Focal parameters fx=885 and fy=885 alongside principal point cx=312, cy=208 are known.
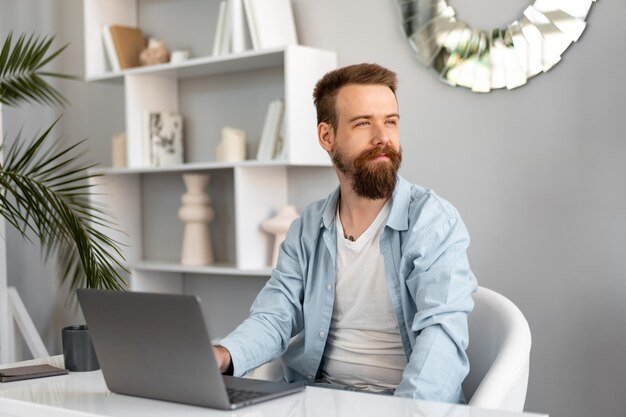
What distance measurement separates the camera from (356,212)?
6.72ft

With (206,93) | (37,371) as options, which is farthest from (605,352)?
(206,93)

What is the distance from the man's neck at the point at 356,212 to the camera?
2.02 metres

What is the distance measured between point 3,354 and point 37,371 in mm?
2014

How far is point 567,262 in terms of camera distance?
2.61 metres

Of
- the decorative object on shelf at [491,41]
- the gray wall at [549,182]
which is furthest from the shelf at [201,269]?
the decorative object on shelf at [491,41]

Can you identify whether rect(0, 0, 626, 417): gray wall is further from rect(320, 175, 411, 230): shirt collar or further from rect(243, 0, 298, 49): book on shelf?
rect(320, 175, 411, 230): shirt collar

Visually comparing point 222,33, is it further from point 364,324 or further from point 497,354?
point 497,354

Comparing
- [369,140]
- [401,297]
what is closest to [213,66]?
[369,140]

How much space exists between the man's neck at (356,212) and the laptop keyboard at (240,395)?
2.14 ft

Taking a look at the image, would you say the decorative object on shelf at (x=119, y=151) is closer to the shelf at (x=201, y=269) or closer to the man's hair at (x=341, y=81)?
the shelf at (x=201, y=269)

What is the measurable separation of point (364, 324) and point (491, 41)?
1.16 metres

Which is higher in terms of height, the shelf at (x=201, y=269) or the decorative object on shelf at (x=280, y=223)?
the decorative object on shelf at (x=280, y=223)

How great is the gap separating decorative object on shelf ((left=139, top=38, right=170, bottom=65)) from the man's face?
5.40ft

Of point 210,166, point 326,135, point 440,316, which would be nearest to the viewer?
point 440,316
